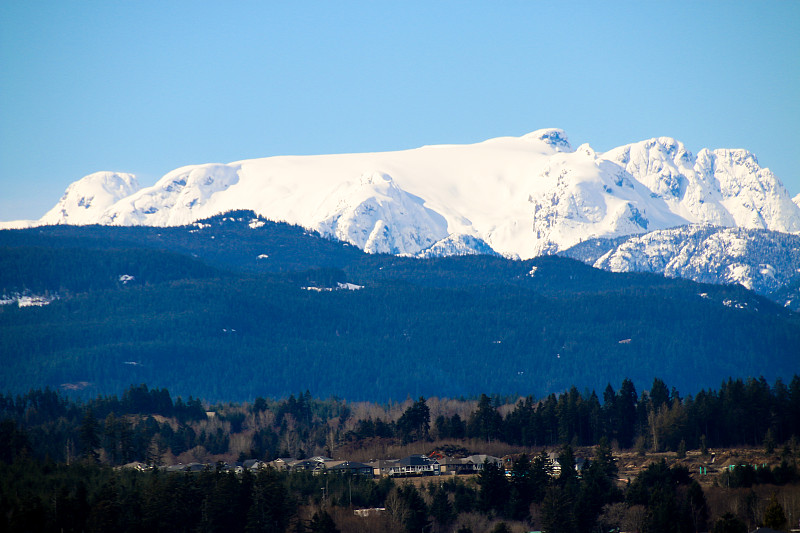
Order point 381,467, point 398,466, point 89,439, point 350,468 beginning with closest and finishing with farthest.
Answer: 1. point 350,468
2. point 381,467
3. point 398,466
4. point 89,439

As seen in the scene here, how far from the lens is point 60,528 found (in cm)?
13338

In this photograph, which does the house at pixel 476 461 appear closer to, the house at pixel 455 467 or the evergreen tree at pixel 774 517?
the house at pixel 455 467

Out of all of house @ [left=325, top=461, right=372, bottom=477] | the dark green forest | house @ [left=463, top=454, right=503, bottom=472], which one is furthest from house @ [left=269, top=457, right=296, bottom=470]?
house @ [left=463, top=454, right=503, bottom=472]

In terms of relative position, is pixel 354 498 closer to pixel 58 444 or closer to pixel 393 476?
pixel 393 476

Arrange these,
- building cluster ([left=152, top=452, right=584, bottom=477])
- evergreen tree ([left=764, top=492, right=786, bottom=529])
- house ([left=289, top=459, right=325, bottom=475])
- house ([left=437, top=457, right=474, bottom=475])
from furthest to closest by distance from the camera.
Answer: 1. house ([left=437, top=457, right=474, bottom=475])
2. building cluster ([left=152, top=452, right=584, bottom=477])
3. house ([left=289, top=459, right=325, bottom=475])
4. evergreen tree ([left=764, top=492, right=786, bottom=529])

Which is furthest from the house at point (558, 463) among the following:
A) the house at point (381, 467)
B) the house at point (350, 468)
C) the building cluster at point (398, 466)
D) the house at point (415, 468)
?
the house at point (350, 468)

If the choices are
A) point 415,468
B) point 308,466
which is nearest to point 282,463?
point 308,466

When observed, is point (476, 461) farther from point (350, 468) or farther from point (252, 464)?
point (252, 464)

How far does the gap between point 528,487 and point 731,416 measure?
126 ft

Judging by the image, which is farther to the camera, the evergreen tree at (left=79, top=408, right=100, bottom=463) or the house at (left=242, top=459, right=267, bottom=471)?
the evergreen tree at (left=79, top=408, right=100, bottom=463)

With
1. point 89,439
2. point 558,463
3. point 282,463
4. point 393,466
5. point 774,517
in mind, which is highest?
point 89,439

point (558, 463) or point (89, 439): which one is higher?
point (89, 439)

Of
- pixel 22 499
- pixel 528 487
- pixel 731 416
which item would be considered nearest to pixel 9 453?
pixel 22 499

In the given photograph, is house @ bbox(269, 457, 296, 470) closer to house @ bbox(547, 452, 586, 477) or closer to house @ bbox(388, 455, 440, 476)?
house @ bbox(388, 455, 440, 476)
